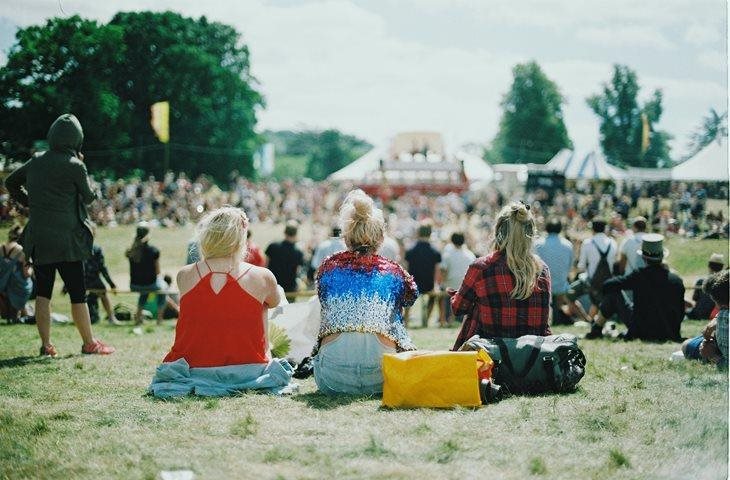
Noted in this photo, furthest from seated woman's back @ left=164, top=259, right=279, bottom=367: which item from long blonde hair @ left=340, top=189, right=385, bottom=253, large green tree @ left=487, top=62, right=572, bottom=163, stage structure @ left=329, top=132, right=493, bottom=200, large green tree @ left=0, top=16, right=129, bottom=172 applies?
large green tree @ left=487, top=62, right=572, bottom=163

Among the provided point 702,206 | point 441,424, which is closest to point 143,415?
point 441,424

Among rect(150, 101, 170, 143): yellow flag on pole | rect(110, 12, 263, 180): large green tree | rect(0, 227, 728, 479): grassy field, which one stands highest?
rect(110, 12, 263, 180): large green tree

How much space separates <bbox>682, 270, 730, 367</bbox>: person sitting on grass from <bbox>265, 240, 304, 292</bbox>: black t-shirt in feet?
22.7

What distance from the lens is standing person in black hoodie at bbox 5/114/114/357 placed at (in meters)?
6.68

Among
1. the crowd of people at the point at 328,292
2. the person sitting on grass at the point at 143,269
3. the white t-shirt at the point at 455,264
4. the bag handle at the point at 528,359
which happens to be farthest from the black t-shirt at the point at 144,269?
the bag handle at the point at 528,359

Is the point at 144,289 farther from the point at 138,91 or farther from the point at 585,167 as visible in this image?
the point at 585,167

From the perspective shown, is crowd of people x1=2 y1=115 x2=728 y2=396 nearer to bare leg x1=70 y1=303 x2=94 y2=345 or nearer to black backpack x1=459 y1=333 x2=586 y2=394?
bare leg x1=70 y1=303 x2=94 y2=345

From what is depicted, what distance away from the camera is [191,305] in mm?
5328

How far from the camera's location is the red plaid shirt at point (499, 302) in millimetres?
5742

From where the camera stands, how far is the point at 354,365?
17.8 ft

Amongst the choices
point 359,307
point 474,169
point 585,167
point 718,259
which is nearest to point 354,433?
point 359,307

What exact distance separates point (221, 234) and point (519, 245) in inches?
84.3

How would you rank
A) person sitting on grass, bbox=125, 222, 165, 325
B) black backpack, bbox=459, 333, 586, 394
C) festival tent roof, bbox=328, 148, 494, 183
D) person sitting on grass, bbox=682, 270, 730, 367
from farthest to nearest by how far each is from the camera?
festival tent roof, bbox=328, 148, 494, 183 → person sitting on grass, bbox=125, 222, 165, 325 → person sitting on grass, bbox=682, 270, 730, 367 → black backpack, bbox=459, 333, 586, 394

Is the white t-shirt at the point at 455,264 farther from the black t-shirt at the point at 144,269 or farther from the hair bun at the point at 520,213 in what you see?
the hair bun at the point at 520,213
